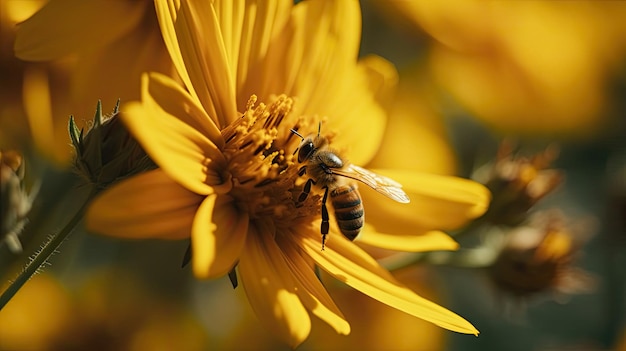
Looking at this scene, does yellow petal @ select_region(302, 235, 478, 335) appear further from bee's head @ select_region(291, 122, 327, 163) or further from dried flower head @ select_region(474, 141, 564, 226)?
dried flower head @ select_region(474, 141, 564, 226)

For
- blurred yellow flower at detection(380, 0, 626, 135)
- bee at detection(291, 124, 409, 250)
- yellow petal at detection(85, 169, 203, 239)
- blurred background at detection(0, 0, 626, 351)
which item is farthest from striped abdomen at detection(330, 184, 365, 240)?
blurred yellow flower at detection(380, 0, 626, 135)

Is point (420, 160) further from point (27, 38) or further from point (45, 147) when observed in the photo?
point (27, 38)

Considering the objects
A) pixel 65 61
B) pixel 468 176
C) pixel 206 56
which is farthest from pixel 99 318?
pixel 468 176

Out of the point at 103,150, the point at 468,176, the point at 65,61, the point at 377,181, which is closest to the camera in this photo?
the point at 103,150

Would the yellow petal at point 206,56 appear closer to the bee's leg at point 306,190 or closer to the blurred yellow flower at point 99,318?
the bee's leg at point 306,190

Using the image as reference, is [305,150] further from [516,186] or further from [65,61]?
[516,186]

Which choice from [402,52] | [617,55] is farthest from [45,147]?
[617,55]
